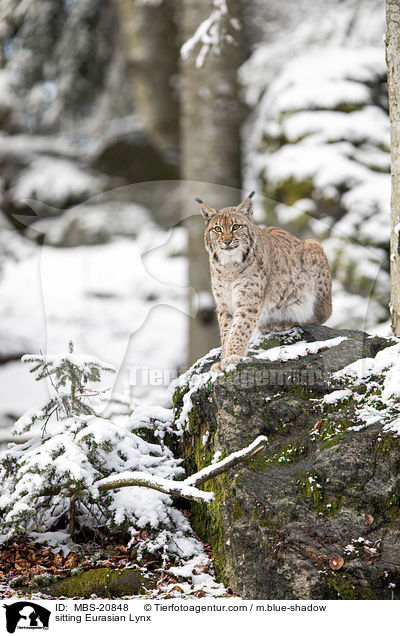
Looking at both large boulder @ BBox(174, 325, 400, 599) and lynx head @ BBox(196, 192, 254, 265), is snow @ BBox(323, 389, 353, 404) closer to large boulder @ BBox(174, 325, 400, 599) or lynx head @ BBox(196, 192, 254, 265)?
large boulder @ BBox(174, 325, 400, 599)

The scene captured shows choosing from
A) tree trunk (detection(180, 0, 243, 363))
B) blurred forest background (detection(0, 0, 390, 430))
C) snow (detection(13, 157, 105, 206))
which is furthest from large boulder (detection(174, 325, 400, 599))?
snow (detection(13, 157, 105, 206))

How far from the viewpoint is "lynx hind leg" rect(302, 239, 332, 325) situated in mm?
3768

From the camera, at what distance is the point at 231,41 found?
5.30 metres

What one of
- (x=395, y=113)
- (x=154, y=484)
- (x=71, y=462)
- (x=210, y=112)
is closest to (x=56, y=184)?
(x=210, y=112)

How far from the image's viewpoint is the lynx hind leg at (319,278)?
12.4 ft

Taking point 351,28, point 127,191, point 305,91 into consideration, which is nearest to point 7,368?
point 127,191

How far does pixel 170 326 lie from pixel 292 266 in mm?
2838

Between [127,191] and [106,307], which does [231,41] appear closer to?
[127,191]

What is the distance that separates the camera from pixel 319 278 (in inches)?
149

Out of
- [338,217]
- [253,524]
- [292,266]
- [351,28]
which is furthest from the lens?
[351,28]

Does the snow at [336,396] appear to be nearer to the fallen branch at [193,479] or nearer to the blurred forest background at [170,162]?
the fallen branch at [193,479]
